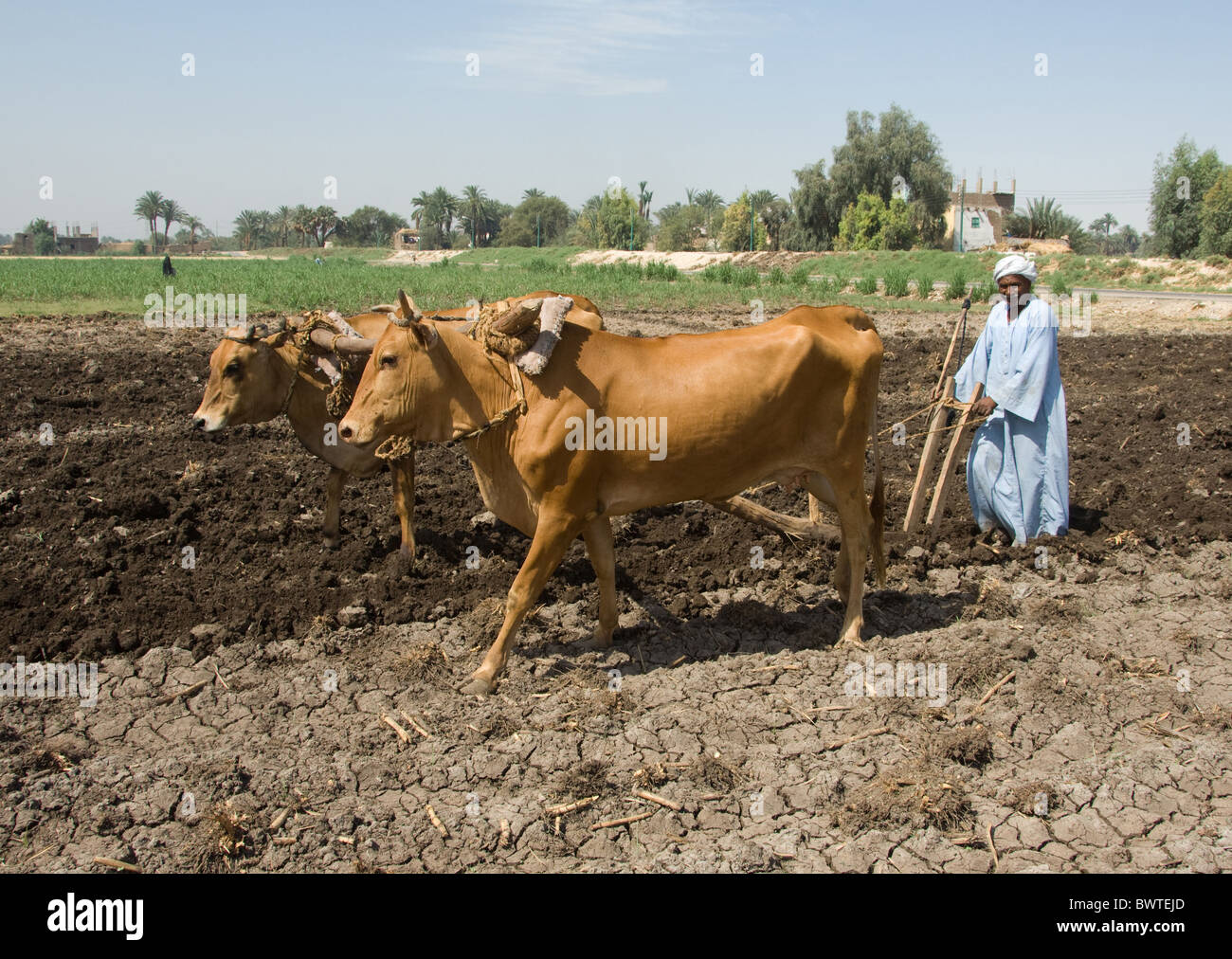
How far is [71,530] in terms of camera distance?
23.9ft

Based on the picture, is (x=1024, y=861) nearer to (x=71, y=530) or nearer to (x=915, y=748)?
(x=915, y=748)

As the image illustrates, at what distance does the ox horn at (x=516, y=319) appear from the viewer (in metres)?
5.07

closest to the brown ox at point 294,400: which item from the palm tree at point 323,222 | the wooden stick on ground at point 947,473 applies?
the wooden stick on ground at point 947,473

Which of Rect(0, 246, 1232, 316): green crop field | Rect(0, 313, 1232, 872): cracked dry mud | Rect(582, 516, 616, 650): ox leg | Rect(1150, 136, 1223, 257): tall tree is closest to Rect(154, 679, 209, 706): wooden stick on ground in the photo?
Rect(0, 313, 1232, 872): cracked dry mud

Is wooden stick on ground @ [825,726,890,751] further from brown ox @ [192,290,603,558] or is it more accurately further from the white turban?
the white turban

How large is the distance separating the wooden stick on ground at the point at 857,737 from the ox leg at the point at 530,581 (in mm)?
1649

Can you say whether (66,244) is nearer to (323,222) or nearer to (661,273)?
(323,222)

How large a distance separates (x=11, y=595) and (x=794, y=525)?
5.07 metres

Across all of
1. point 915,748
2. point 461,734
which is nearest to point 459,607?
point 461,734

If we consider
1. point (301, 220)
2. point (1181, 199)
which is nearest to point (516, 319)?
point (1181, 199)

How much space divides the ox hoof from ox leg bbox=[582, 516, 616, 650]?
2.74 ft

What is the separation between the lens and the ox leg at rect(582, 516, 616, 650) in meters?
5.71

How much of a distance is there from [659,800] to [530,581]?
142 cm

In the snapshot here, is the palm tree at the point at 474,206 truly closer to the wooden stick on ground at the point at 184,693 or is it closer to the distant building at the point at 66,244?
the distant building at the point at 66,244
